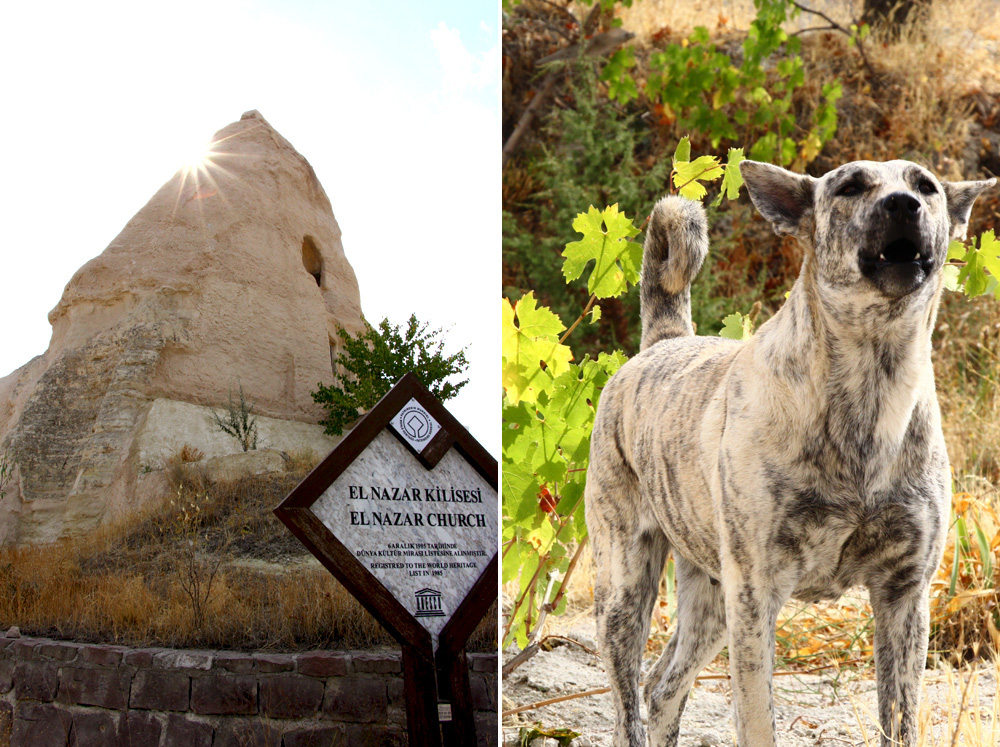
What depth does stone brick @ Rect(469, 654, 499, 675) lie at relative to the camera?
3.70 m

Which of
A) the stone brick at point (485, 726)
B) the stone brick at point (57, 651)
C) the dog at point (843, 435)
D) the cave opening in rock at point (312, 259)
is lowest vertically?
the stone brick at point (485, 726)

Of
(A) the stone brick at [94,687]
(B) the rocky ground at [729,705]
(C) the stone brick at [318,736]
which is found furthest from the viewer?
(A) the stone brick at [94,687]

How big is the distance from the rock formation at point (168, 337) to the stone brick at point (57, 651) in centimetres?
126

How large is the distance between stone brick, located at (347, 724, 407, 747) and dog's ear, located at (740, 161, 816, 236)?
3201 mm

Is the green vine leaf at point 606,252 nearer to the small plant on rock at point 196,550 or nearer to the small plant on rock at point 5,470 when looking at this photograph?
the small plant on rock at point 196,550

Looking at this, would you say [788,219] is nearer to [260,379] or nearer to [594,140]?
[594,140]

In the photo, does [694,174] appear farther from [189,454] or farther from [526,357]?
[189,454]

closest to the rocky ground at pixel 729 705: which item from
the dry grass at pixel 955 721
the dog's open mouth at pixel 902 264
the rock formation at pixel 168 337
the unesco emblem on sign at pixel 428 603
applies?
the dry grass at pixel 955 721

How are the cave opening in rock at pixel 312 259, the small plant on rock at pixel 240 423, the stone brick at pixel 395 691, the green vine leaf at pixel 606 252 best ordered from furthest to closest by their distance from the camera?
1. the cave opening in rock at pixel 312 259
2. the small plant on rock at pixel 240 423
3. the stone brick at pixel 395 691
4. the green vine leaf at pixel 606 252

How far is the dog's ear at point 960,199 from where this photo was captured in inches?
35.8

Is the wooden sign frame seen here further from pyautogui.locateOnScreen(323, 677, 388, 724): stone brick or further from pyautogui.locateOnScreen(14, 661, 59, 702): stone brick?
pyautogui.locateOnScreen(14, 661, 59, 702): stone brick

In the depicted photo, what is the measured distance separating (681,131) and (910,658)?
4799mm

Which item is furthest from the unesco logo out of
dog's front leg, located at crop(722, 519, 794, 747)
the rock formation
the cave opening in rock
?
the cave opening in rock

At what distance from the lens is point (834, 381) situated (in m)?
0.93
